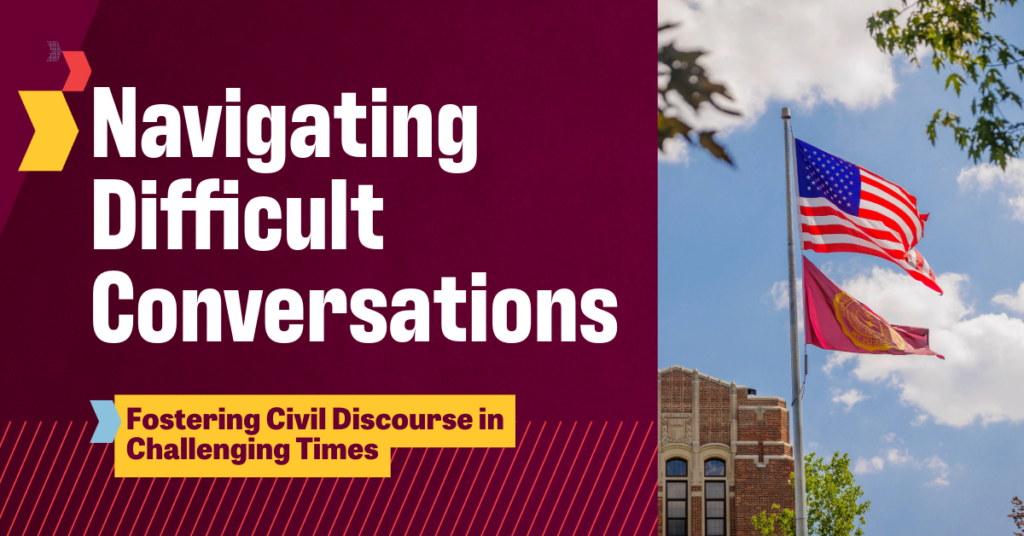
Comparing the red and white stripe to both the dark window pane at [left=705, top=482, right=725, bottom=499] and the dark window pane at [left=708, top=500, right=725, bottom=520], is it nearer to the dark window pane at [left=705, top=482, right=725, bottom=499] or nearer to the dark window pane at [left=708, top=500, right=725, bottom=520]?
the dark window pane at [left=705, top=482, right=725, bottom=499]

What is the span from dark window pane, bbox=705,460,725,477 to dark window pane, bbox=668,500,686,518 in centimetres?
129

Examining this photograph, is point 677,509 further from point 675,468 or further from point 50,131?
point 50,131

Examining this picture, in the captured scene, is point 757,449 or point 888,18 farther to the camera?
point 757,449

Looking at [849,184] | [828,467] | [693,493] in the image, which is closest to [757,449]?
[693,493]

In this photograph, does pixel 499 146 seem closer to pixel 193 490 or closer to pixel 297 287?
pixel 297 287

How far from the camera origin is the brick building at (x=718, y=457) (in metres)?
28.7

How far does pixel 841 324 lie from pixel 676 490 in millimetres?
17191

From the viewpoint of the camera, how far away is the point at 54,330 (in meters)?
6.93

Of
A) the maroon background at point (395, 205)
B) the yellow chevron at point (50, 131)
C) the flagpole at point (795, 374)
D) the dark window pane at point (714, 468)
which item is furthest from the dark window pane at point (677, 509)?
the yellow chevron at point (50, 131)

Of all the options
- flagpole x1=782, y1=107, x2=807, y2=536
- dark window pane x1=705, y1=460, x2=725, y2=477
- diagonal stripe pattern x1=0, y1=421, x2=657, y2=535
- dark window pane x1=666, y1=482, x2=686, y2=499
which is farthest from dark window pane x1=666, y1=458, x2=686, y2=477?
diagonal stripe pattern x1=0, y1=421, x2=657, y2=535

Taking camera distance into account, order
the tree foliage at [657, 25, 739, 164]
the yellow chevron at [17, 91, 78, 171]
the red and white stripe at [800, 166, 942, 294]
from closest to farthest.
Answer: the tree foliage at [657, 25, 739, 164]
the yellow chevron at [17, 91, 78, 171]
the red and white stripe at [800, 166, 942, 294]

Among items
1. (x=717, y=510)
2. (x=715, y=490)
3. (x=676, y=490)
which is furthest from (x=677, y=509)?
(x=715, y=490)

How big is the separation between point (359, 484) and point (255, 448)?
0.82 meters

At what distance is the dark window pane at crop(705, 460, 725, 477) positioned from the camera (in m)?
29.2
